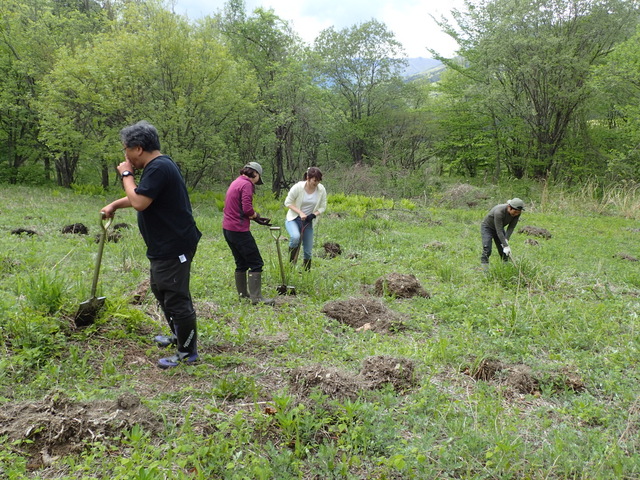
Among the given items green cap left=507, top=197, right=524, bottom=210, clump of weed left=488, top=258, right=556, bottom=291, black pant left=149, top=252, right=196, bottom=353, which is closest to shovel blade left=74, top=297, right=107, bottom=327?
black pant left=149, top=252, right=196, bottom=353

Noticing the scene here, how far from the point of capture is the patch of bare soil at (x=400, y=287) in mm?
5727

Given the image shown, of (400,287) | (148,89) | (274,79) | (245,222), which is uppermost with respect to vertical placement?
(274,79)

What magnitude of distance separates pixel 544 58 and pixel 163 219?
64.1ft

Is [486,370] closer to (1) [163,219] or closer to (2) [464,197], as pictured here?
(1) [163,219]

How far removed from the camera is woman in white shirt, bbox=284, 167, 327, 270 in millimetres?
6117

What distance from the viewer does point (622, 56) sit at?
14.5 m

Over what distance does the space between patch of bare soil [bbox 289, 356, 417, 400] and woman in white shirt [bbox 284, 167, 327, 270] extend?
294 cm

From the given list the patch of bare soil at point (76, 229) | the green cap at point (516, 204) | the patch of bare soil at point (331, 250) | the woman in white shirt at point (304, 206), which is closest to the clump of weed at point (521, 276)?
the green cap at point (516, 204)

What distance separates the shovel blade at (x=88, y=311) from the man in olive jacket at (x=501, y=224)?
5.55 m

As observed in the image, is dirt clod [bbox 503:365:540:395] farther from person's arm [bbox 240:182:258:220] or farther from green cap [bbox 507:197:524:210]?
green cap [bbox 507:197:524:210]

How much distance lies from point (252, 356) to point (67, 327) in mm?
1562

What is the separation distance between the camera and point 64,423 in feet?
8.06

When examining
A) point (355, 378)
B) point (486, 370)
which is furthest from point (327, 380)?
point (486, 370)

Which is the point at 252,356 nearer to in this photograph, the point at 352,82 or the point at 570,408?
the point at 570,408
